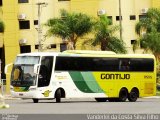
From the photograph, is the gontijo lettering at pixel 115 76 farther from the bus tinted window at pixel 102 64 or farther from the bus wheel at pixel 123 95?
the bus wheel at pixel 123 95

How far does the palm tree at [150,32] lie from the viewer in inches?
2463

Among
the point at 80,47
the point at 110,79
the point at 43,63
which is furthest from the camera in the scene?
the point at 80,47

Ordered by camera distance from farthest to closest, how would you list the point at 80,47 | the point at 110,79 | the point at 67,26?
1. the point at 80,47
2. the point at 67,26
3. the point at 110,79

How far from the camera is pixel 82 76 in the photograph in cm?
3925

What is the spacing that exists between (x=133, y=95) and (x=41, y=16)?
106 ft

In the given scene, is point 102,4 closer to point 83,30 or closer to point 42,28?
point 42,28

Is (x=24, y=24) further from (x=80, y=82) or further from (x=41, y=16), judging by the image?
(x=80, y=82)

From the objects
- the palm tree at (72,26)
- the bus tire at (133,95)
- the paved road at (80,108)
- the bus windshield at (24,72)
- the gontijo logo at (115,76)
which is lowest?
the bus tire at (133,95)

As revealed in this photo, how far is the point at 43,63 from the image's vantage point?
37.9m

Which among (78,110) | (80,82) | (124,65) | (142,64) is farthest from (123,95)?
(78,110)

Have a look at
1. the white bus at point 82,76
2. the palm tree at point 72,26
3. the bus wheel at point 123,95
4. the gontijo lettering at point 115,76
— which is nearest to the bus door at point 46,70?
the white bus at point 82,76

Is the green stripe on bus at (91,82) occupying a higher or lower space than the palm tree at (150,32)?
lower

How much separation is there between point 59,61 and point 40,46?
92.3ft

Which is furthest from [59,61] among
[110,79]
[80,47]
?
[80,47]
